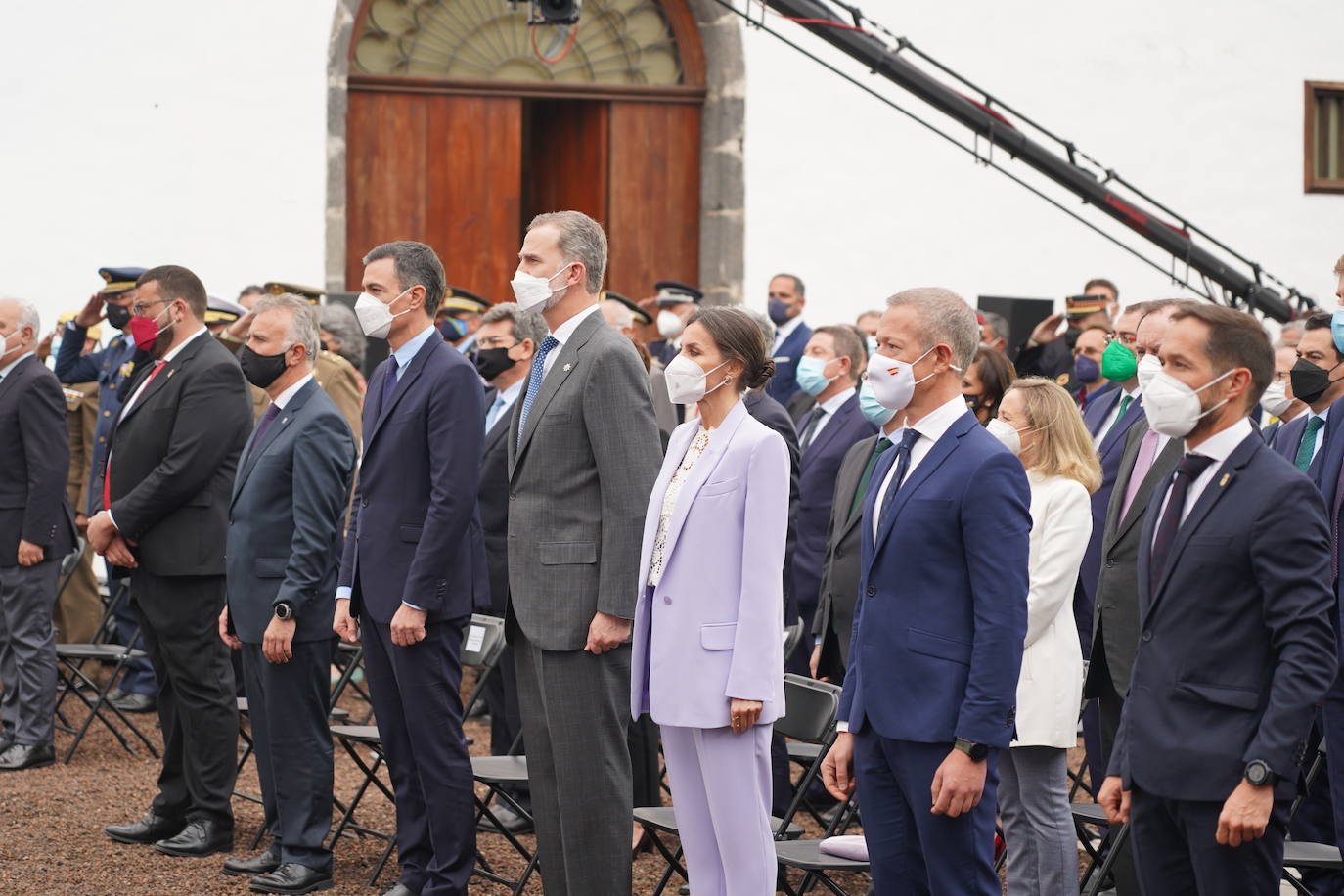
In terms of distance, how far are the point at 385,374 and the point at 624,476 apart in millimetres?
1291

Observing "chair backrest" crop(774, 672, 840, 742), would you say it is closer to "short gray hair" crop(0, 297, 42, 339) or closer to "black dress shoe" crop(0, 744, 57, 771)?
"black dress shoe" crop(0, 744, 57, 771)

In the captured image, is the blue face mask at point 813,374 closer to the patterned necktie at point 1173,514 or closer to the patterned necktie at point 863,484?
the patterned necktie at point 863,484

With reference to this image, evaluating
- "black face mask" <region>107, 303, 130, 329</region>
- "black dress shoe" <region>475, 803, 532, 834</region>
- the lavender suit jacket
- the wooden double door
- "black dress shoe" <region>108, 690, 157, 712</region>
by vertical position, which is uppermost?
the wooden double door

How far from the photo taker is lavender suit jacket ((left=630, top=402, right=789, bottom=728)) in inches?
165

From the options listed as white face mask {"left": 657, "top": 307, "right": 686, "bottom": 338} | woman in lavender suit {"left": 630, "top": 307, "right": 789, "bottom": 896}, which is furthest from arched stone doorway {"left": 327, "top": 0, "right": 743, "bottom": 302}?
woman in lavender suit {"left": 630, "top": 307, "right": 789, "bottom": 896}

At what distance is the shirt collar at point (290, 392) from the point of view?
6.04 metres

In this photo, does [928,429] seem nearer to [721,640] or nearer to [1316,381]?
[721,640]

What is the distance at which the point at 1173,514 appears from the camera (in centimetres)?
360

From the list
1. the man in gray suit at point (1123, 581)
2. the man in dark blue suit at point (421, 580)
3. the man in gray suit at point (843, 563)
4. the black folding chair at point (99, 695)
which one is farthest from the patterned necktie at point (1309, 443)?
the black folding chair at point (99, 695)

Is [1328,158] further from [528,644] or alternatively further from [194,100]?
[528,644]

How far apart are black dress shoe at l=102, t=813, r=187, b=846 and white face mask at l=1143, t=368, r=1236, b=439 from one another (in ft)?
14.3

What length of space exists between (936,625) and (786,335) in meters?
6.46

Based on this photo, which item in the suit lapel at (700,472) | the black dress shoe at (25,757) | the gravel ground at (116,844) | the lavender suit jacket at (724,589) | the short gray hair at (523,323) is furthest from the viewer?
the black dress shoe at (25,757)

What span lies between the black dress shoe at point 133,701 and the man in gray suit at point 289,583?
2.95 meters
